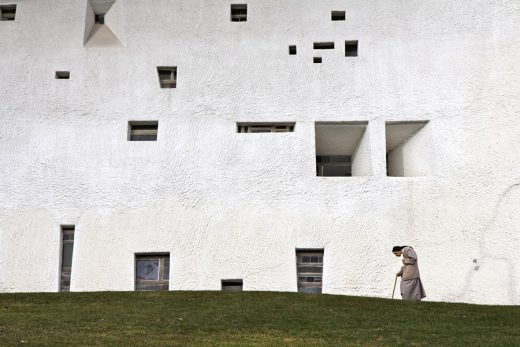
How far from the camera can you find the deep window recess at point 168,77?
18.1 metres

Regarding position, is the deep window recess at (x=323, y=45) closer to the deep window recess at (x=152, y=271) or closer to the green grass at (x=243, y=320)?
the deep window recess at (x=152, y=271)

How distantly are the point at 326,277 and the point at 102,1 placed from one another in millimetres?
8500

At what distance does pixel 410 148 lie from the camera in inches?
717

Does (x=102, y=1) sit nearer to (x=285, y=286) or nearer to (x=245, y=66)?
(x=245, y=66)

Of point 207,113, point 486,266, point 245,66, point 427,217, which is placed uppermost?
point 245,66

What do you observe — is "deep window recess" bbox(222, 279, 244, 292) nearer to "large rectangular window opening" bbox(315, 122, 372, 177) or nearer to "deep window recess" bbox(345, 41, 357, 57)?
"large rectangular window opening" bbox(315, 122, 372, 177)

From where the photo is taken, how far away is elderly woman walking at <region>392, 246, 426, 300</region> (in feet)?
48.3

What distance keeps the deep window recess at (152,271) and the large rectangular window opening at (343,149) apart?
466cm

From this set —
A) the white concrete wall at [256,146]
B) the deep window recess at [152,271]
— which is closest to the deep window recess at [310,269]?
the white concrete wall at [256,146]

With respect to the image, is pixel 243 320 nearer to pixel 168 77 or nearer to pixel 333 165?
pixel 168 77

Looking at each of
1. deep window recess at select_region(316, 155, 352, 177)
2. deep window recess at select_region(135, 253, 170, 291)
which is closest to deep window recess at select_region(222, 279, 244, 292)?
deep window recess at select_region(135, 253, 170, 291)

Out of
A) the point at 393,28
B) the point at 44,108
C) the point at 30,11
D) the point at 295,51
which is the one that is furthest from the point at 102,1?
the point at 393,28

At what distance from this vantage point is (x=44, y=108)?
1783cm

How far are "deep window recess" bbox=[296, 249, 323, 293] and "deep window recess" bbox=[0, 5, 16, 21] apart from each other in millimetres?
9062
